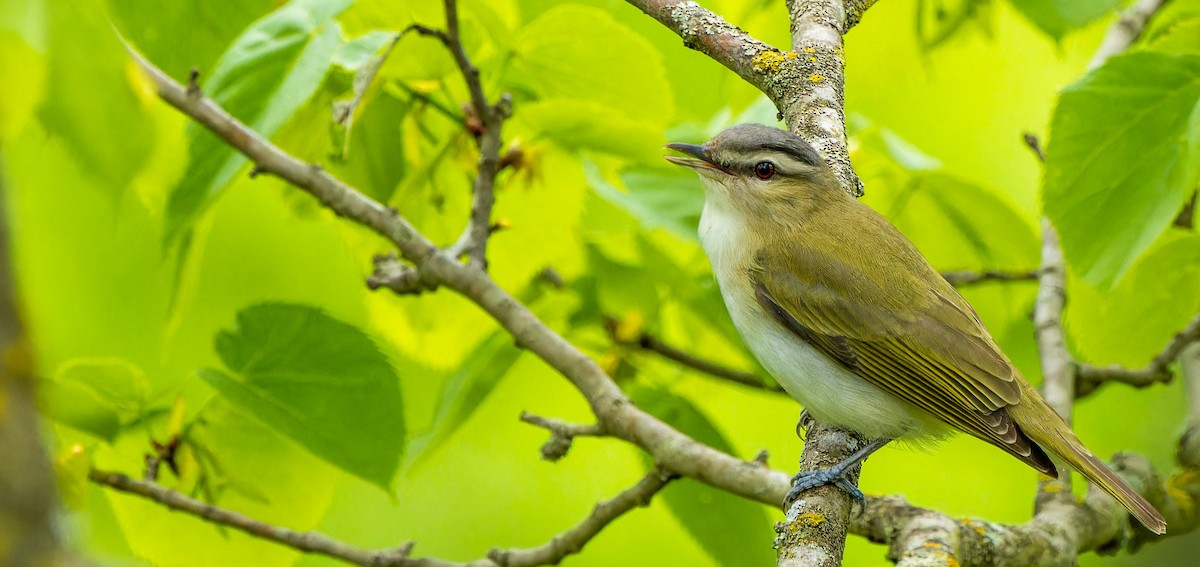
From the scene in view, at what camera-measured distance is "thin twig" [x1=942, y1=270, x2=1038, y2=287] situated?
3732 millimetres

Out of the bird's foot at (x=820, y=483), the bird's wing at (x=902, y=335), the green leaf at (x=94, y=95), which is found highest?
the bird's wing at (x=902, y=335)

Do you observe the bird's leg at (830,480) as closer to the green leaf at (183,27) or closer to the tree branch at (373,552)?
the tree branch at (373,552)

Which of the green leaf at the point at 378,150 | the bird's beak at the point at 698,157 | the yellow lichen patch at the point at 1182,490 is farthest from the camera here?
the yellow lichen patch at the point at 1182,490

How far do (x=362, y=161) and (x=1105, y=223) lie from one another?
1.99m

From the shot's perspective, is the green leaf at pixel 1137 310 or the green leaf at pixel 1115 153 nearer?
the green leaf at pixel 1115 153

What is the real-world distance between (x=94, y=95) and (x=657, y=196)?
2.27 metres

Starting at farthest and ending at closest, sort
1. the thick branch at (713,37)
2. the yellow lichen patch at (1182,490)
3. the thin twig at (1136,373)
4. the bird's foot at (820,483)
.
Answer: the yellow lichen patch at (1182,490)
the thin twig at (1136,373)
the thick branch at (713,37)
the bird's foot at (820,483)

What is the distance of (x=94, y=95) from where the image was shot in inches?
39.9

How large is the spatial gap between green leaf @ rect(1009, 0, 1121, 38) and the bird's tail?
107 centimetres

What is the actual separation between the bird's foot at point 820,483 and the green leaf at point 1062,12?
1.29 meters

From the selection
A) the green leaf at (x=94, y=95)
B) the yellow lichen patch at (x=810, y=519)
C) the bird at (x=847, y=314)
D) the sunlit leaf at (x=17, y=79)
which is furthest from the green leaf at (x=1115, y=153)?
the sunlit leaf at (x=17, y=79)

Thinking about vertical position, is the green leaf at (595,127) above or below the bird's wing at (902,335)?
below

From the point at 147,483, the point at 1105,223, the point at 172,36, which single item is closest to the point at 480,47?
the point at 172,36

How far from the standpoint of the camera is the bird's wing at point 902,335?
10.5 ft
